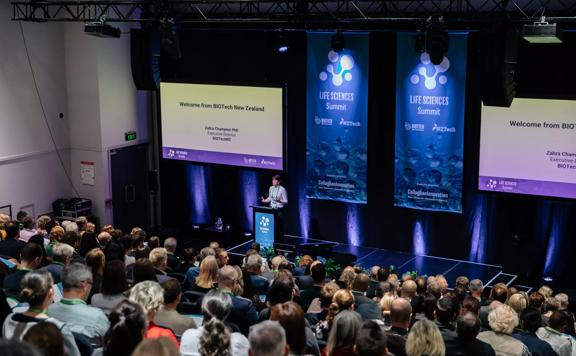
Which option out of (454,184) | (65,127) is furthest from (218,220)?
(454,184)

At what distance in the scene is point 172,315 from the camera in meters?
4.50

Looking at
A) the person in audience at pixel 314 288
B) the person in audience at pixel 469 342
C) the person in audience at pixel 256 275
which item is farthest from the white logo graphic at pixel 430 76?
the person in audience at pixel 469 342

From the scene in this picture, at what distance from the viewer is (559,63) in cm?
1053

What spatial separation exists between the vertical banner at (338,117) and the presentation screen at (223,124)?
566mm

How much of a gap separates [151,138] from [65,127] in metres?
1.59

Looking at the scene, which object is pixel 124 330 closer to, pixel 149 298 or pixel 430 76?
pixel 149 298

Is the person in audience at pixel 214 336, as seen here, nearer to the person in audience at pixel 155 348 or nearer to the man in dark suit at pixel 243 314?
the person in audience at pixel 155 348

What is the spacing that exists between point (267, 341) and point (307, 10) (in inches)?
332

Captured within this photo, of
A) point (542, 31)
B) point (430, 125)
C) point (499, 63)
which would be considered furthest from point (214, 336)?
point (430, 125)

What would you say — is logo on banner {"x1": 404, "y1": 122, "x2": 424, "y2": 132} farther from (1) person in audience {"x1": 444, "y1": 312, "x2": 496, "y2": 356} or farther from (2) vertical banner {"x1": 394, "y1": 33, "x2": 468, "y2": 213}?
(1) person in audience {"x1": 444, "y1": 312, "x2": 496, "y2": 356}

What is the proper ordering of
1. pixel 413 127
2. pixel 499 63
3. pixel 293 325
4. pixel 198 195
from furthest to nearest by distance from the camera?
pixel 198 195 < pixel 413 127 < pixel 499 63 < pixel 293 325

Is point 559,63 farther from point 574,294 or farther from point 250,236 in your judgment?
point 250,236

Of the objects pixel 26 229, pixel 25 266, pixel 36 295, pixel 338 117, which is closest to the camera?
pixel 36 295

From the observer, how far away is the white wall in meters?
11.8
